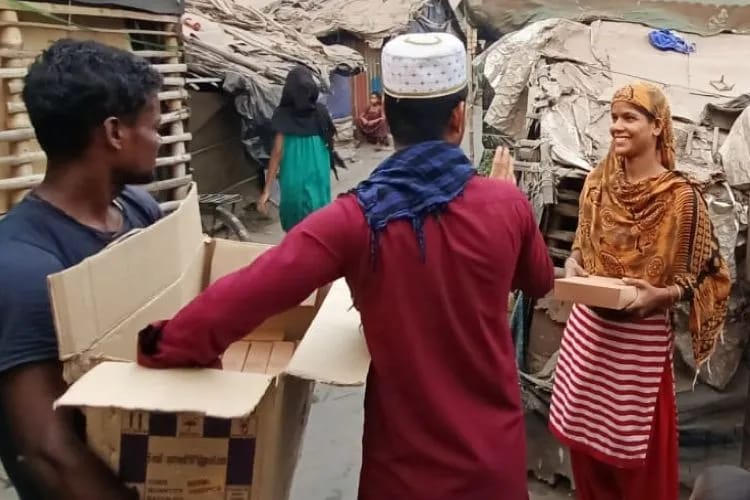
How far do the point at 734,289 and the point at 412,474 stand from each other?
2.49 meters

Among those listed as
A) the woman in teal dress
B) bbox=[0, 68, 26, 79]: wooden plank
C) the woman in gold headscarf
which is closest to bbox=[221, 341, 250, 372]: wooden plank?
the woman in gold headscarf

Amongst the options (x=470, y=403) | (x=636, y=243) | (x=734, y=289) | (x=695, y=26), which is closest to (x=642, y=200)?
(x=636, y=243)

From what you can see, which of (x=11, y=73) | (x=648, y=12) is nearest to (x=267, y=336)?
(x=11, y=73)

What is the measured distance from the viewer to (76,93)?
1.61 metres

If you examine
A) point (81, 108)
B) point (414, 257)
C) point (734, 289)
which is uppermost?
point (81, 108)

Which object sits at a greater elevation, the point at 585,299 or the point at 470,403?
the point at 470,403

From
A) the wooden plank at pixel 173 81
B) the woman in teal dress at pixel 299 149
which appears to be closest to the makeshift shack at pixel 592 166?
Answer: the woman in teal dress at pixel 299 149

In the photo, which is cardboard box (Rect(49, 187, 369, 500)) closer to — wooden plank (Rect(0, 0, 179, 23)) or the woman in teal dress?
wooden plank (Rect(0, 0, 179, 23))

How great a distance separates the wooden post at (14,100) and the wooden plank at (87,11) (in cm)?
12

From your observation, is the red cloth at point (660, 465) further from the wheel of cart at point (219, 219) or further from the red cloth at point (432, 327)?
the wheel of cart at point (219, 219)

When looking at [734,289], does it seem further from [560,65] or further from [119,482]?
[119,482]

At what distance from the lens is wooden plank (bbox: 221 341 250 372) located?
6.93ft

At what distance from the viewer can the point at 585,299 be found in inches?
103

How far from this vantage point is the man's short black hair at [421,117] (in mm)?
1657
